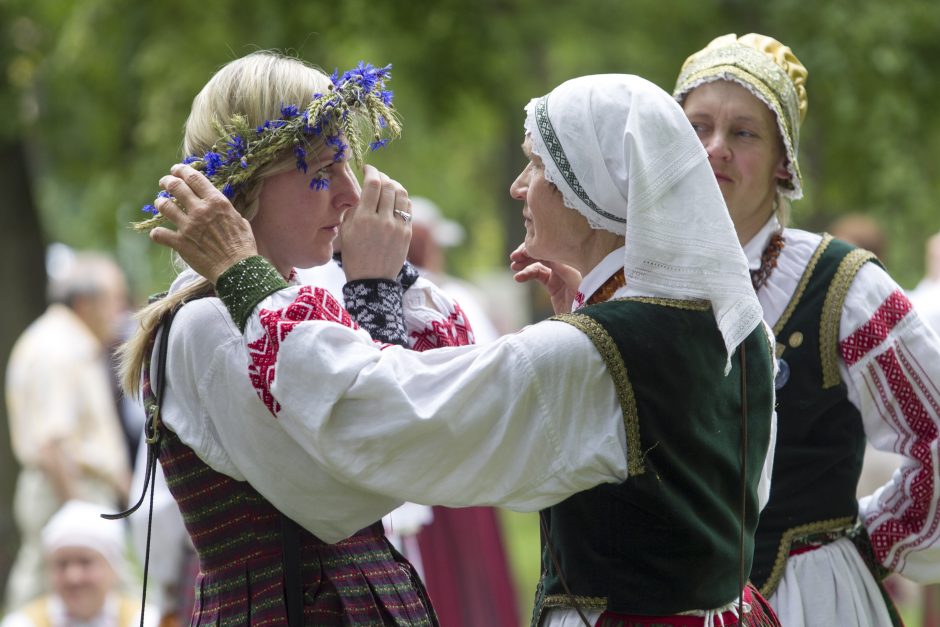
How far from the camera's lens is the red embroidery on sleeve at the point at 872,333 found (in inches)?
123

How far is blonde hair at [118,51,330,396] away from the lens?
2670 millimetres

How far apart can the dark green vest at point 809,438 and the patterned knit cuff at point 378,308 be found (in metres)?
0.96

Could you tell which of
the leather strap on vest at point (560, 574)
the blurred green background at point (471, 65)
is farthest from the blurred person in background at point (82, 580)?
the leather strap on vest at point (560, 574)

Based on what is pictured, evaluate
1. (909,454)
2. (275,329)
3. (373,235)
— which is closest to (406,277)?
(373,235)

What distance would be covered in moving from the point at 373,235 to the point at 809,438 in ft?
3.77

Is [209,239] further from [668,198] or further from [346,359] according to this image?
[668,198]

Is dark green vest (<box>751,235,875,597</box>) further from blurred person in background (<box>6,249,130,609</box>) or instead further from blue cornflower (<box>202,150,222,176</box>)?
blurred person in background (<box>6,249,130,609</box>)

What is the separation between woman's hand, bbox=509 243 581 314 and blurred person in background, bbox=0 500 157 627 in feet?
9.98

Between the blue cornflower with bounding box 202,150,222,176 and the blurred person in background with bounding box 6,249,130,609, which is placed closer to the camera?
the blue cornflower with bounding box 202,150,222,176

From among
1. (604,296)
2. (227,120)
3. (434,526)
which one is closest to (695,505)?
(604,296)

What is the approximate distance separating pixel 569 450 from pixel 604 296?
338 millimetres

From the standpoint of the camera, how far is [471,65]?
8.31m

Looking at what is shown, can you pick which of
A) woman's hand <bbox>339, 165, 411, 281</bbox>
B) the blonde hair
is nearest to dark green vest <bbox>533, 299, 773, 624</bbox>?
woman's hand <bbox>339, 165, 411, 281</bbox>

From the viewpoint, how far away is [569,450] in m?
2.38
